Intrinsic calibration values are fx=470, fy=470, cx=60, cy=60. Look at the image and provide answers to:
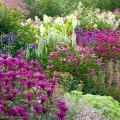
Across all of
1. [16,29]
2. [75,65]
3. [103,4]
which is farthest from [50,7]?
[75,65]

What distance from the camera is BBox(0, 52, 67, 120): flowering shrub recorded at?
4.28 m

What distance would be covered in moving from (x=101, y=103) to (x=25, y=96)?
1.34 meters

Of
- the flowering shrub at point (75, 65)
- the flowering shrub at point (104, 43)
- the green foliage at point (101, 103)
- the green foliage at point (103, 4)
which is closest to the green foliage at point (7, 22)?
the flowering shrub at point (104, 43)

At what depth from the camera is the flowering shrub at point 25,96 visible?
4.28 m

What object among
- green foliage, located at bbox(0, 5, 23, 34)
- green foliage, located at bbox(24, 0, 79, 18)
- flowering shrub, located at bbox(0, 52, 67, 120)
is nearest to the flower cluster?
flowering shrub, located at bbox(0, 52, 67, 120)

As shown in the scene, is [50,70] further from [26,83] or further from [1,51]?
[26,83]

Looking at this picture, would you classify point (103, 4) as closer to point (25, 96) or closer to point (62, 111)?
point (25, 96)

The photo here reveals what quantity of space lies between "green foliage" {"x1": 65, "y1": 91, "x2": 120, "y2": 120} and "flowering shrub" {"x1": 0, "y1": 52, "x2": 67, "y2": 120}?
79 centimetres

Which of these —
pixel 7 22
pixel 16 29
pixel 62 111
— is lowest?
pixel 62 111

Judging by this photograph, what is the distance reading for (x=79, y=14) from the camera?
1367 cm

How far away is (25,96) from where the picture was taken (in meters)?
4.72

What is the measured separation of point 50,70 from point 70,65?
0.38 metres

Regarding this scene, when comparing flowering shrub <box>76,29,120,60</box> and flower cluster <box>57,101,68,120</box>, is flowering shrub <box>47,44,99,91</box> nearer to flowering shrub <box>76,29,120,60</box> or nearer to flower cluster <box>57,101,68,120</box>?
flowering shrub <box>76,29,120,60</box>

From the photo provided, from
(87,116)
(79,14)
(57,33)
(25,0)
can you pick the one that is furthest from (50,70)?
(25,0)
